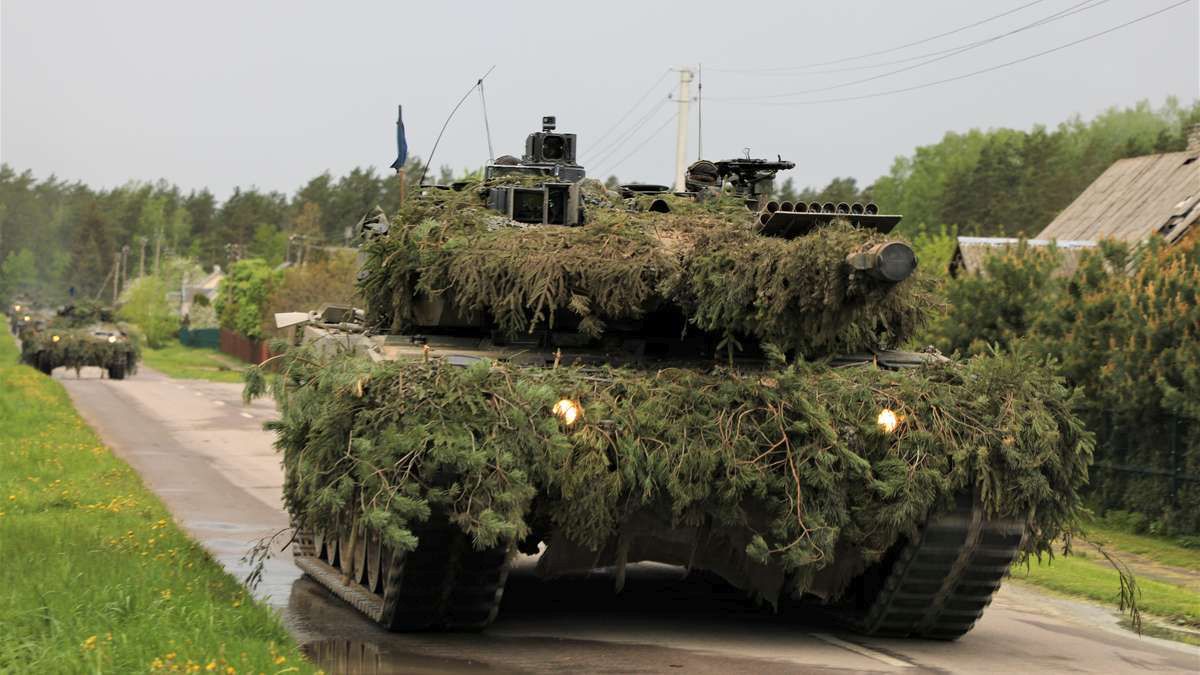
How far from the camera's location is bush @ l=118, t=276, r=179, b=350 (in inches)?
3327

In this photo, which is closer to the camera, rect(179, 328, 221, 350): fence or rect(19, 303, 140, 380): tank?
rect(19, 303, 140, 380): tank

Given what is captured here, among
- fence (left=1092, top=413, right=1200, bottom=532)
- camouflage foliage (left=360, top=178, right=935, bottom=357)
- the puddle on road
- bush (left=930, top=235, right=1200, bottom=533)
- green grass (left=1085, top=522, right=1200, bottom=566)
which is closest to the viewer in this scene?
the puddle on road

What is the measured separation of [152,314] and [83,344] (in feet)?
123

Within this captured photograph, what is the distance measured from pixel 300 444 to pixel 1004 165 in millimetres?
71189

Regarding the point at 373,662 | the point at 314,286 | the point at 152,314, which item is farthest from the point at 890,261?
the point at 152,314

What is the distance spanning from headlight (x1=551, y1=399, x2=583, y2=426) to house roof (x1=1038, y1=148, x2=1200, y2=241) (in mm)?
20389

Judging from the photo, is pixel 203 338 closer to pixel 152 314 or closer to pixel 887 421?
pixel 152 314

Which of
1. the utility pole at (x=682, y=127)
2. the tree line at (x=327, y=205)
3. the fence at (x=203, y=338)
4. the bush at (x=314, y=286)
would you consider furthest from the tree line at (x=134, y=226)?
the utility pole at (x=682, y=127)

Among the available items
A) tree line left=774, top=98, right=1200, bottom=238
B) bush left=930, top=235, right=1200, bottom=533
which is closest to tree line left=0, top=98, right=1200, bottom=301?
tree line left=774, top=98, right=1200, bottom=238

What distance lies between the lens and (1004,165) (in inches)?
3081

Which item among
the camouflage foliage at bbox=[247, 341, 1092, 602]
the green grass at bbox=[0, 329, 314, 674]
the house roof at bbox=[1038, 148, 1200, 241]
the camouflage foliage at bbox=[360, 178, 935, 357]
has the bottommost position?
the green grass at bbox=[0, 329, 314, 674]

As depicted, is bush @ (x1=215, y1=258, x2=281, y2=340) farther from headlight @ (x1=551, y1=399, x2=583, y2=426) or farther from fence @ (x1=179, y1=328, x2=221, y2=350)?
headlight @ (x1=551, y1=399, x2=583, y2=426)

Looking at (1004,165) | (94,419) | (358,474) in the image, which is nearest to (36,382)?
(94,419)

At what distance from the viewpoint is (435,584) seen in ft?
32.8
